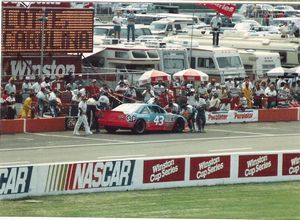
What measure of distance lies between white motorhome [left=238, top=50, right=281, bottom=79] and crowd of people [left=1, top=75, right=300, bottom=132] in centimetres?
26

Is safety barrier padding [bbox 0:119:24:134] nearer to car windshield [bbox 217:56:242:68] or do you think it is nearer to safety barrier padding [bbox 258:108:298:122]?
car windshield [bbox 217:56:242:68]

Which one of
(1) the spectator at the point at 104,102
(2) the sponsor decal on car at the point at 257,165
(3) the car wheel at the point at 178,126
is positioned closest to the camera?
(1) the spectator at the point at 104,102

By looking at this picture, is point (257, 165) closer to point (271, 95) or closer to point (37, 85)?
point (271, 95)

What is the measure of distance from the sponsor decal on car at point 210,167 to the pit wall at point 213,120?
0.96 m

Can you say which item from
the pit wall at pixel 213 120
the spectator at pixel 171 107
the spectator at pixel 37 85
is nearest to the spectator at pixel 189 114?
the spectator at pixel 171 107

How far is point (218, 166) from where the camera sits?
880 inches

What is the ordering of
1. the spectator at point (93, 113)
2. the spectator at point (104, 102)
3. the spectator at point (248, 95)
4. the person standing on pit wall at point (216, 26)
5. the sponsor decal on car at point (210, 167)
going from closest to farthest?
the spectator at point (93, 113) < the spectator at point (104, 102) < the person standing on pit wall at point (216, 26) < the spectator at point (248, 95) < the sponsor decal on car at point (210, 167)

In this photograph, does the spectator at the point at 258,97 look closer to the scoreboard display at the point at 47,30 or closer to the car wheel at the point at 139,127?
the car wheel at the point at 139,127

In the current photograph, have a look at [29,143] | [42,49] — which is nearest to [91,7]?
[42,49]

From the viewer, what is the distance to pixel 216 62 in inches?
820

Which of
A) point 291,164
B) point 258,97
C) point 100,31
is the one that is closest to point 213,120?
point 258,97

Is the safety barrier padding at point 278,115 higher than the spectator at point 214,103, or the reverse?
the spectator at point 214,103

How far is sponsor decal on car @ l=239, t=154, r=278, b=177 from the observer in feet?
71.6

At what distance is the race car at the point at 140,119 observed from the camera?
63.8 ft
